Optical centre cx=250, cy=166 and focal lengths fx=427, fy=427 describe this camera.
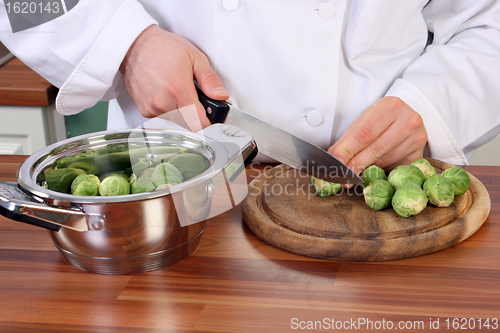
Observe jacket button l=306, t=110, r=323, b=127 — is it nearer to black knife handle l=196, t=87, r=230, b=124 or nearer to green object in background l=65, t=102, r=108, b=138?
black knife handle l=196, t=87, r=230, b=124

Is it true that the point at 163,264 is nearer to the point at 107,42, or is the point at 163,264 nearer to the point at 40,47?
the point at 107,42

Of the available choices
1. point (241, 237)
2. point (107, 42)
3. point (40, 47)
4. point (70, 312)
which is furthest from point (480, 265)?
point (40, 47)

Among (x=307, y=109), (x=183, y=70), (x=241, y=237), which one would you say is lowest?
(x=241, y=237)

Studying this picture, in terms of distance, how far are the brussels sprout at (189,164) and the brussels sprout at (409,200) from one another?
39cm

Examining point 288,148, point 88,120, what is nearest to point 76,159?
point 288,148

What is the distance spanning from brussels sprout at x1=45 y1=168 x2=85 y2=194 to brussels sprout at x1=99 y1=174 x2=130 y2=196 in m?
0.07

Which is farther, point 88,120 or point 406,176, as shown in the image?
point 88,120

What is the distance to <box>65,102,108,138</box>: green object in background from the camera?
8.84 feet

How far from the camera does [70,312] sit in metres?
0.65

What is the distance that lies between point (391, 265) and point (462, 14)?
84 centimetres

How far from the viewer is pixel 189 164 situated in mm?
830

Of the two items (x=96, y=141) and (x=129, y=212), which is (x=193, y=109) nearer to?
(x=96, y=141)

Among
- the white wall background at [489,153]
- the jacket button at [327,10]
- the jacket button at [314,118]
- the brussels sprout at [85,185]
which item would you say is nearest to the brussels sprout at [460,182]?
the jacket button at [314,118]

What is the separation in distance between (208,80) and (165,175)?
35 cm
